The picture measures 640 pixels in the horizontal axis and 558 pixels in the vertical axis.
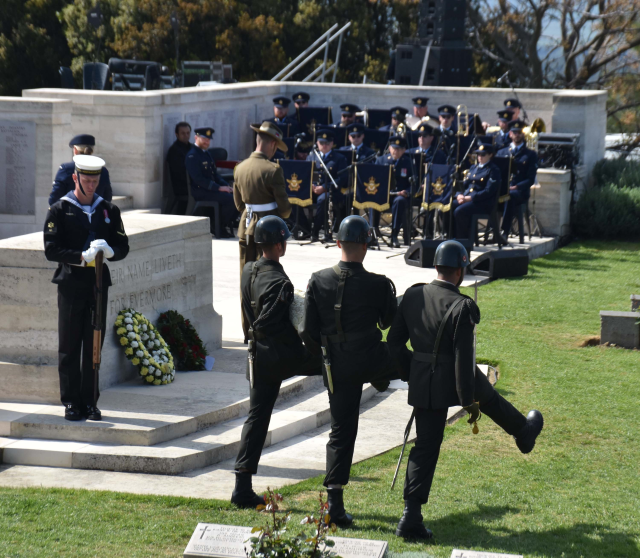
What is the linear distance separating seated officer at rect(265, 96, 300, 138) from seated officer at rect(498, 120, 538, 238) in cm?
520

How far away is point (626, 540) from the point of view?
237 inches

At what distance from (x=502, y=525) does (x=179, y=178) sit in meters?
12.3

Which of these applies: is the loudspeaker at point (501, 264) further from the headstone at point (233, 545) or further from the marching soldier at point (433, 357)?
the headstone at point (233, 545)

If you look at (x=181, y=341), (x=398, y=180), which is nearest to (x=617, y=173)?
(x=398, y=180)

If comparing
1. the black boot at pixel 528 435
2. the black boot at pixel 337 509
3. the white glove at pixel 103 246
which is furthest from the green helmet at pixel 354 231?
the white glove at pixel 103 246

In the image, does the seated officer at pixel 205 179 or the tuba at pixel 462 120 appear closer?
the seated officer at pixel 205 179

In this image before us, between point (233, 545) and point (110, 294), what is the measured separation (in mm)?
3883

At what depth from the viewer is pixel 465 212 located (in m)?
16.3

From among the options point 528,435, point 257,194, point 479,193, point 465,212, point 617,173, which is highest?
point 257,194

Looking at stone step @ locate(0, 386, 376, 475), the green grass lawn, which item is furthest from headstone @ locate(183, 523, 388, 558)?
stone step @ locate(0, 386, 376, 475)

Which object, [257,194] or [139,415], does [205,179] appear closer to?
[257,194]

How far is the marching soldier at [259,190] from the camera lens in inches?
385

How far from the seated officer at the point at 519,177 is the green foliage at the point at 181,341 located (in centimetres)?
890

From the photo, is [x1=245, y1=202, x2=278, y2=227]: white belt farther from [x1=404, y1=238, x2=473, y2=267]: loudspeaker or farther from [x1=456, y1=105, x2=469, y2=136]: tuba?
[x1=456, y1=105, x2=469, y2=136]: tuba
